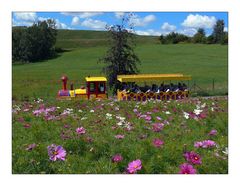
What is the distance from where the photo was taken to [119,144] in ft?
12.9

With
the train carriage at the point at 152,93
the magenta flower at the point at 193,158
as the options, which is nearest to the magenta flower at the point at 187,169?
the magenta flower at the point at 193,158

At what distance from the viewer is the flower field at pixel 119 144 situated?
3.43 m

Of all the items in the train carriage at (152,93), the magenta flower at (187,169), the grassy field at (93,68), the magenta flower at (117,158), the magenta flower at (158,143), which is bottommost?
the magenta flower at (187,169)

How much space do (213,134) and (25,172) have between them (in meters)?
2.08

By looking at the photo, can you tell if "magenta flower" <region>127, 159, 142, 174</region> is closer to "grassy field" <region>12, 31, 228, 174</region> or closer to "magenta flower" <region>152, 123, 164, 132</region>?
"grassy field" <region>12, 31, 228, 174</region>

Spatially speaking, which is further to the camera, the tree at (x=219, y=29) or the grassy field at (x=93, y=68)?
the grassy field at (x=93, y=68)

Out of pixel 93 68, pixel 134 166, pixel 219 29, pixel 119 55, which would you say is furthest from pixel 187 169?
pixel 93 68

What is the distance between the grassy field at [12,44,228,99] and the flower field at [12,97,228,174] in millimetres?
4364

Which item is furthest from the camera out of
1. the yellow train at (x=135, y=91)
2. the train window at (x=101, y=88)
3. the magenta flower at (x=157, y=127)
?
the train window at (x=101, y=88)

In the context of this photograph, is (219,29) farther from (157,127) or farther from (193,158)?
(193,158)

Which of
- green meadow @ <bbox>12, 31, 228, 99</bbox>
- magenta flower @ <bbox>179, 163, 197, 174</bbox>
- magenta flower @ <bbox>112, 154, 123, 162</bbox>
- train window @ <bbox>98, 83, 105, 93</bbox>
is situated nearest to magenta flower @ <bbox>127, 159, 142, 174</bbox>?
magenta flower @ <bbox>112, 154, 123, 162</bbox>

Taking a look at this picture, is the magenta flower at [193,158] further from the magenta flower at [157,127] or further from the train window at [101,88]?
the train window at [101,88]

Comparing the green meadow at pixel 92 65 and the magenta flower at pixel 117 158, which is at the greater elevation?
the green meadow at pixel 92 65
